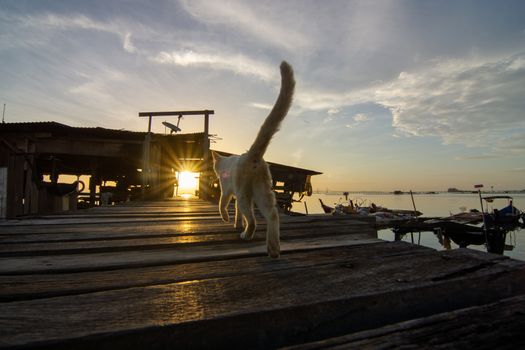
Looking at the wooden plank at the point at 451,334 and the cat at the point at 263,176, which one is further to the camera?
the cat at the point at 263,176

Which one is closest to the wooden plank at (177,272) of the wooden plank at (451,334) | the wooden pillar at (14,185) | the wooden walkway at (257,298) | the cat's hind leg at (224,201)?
the wooden walkway at (257,298)

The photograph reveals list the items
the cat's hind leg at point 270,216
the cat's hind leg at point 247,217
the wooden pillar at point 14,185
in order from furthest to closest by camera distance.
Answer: the wooden pillar at point 14,185 < the cat's hind leg at point 247,217 < the cat's hind leg at point 270,216

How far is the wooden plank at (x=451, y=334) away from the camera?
849mm

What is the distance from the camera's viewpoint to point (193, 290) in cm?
128

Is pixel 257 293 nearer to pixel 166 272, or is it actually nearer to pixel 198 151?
pixel 166 272

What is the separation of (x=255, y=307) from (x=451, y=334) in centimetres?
73

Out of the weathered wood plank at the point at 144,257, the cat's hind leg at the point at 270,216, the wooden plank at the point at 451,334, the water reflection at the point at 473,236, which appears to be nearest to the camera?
the wooden plank at the point at 451,334

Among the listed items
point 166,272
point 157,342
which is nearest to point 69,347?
point 157,342

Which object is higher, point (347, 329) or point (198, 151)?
point (198, 151)

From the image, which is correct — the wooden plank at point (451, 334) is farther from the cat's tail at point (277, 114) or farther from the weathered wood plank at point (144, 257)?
the cat's tail at point (277, 114)

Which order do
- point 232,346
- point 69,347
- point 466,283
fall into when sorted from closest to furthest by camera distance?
point 69,347 < point 232,346 < point 466,283

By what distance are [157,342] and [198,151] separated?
17.0 metres

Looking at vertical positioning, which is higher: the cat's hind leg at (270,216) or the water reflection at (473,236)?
the cat's hind leg at (270,216)

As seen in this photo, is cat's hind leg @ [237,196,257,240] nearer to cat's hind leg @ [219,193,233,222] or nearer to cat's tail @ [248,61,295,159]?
cat's tail @ [248,61,295,159]
